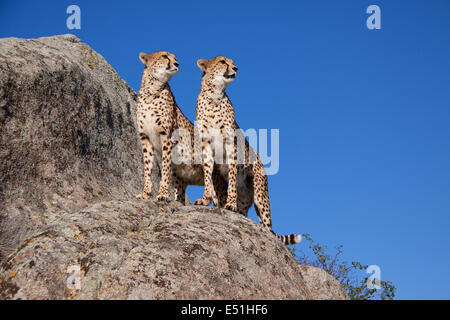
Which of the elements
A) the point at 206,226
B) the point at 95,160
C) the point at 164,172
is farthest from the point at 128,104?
the point at 206,226

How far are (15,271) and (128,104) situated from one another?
671 centimetres

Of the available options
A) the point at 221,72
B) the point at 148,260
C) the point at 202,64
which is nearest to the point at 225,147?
the point at 221,72

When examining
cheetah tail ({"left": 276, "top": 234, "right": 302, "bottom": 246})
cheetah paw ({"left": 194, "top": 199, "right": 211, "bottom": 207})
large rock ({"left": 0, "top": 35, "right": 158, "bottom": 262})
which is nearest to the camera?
large rock ({"left": 0, "top": 35, "right": 158, "bottom": 262})

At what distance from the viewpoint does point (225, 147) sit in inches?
322

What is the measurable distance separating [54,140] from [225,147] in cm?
278

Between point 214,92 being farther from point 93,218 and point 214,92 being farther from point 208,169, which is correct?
point 93,218

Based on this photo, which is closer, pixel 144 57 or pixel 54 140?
pixel 54 140

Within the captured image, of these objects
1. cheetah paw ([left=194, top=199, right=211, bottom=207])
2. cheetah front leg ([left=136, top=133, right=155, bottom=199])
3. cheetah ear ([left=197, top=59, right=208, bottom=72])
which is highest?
cheetah ear ([left=197, top=59, right=208, bottom=72])

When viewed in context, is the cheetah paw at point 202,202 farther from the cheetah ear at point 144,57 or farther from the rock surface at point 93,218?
the cheetah ear at point 144,57

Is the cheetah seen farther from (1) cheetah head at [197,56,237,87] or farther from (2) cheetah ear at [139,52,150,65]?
(2) cheetah ear at [139,52,150,65]

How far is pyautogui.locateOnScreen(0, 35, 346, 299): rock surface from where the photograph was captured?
15.8 feet

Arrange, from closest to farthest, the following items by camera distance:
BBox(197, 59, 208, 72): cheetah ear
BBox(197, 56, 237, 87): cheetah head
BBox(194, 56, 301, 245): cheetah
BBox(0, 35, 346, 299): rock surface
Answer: BBox(0, 35, 346, 299): rock surface < BBox(194, 56, 301, 245): cheetah < BBox(197, 56, 237, 87): cheetah head < BBox(197, 59, 208, 72): cheetah ear

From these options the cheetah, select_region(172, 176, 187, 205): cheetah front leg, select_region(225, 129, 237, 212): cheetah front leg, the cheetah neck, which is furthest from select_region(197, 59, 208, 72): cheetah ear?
select_region(172, 176, 187, 205): cheetah front leg
